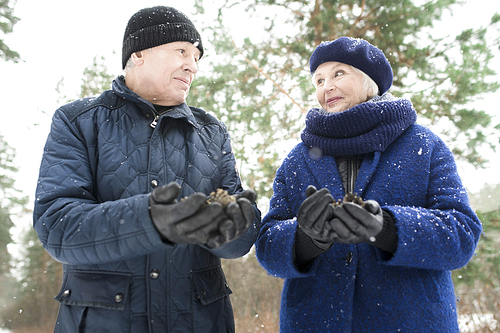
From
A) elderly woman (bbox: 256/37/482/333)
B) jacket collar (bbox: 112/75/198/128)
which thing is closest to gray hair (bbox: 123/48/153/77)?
jacket collar (bbox: 112/75/198/128)

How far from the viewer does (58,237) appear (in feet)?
4.94

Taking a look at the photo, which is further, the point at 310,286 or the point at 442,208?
the point at 310,286

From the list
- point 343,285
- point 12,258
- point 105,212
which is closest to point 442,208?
point 343,285

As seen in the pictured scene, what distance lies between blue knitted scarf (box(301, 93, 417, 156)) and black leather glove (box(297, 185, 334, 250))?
1.91ft

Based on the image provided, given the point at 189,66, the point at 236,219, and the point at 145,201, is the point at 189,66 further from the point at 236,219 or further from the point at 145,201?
the point at 236,219

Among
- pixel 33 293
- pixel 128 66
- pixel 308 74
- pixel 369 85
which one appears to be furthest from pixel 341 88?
pixel 33 293

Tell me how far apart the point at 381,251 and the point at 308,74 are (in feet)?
16.6

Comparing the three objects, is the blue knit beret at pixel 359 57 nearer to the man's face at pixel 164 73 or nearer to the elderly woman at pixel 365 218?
the elderly woman at pixel 365 218

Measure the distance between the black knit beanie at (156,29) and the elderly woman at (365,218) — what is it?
843 mm

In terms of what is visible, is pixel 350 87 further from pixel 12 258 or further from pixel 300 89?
pixel 12 258

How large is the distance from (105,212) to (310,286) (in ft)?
3.51

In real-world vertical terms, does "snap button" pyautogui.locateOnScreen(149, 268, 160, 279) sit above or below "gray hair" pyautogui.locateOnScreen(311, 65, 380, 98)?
below

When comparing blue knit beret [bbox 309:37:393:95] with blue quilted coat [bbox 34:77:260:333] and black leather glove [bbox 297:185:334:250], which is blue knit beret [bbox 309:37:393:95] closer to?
blue quilted coat [bbox 34:77:260:333]

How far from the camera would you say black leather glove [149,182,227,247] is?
4.07 ft
